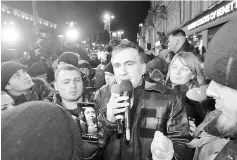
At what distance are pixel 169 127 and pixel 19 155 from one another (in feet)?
5.32

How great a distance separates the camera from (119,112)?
179cm

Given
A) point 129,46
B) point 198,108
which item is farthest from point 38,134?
point 198,108

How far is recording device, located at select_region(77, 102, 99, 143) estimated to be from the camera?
88.5 inches

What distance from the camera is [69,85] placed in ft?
10.1

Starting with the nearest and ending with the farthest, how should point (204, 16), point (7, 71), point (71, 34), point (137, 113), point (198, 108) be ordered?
point (137, 113) → point (198, 108) → point (7, 71) → point (204, 16) → point (71, 34)

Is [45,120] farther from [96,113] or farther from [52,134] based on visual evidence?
[96,113]

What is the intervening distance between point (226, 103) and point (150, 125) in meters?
0.93

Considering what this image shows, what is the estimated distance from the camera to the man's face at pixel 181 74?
3.51 metres

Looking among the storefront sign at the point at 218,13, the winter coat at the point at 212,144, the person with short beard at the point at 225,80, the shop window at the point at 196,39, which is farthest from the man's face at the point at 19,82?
the shop window at the point at 196,39

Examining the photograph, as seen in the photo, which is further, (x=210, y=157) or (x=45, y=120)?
(x=210, y=157)

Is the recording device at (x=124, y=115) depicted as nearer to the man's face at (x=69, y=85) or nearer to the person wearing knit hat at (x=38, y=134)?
the person wearing knit hat at (x=38, y=134)

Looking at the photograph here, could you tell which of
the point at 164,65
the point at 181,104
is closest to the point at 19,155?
the point at 181,104

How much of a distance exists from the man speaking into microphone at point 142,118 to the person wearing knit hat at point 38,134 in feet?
3.14

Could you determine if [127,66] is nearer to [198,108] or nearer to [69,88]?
[69,88]
